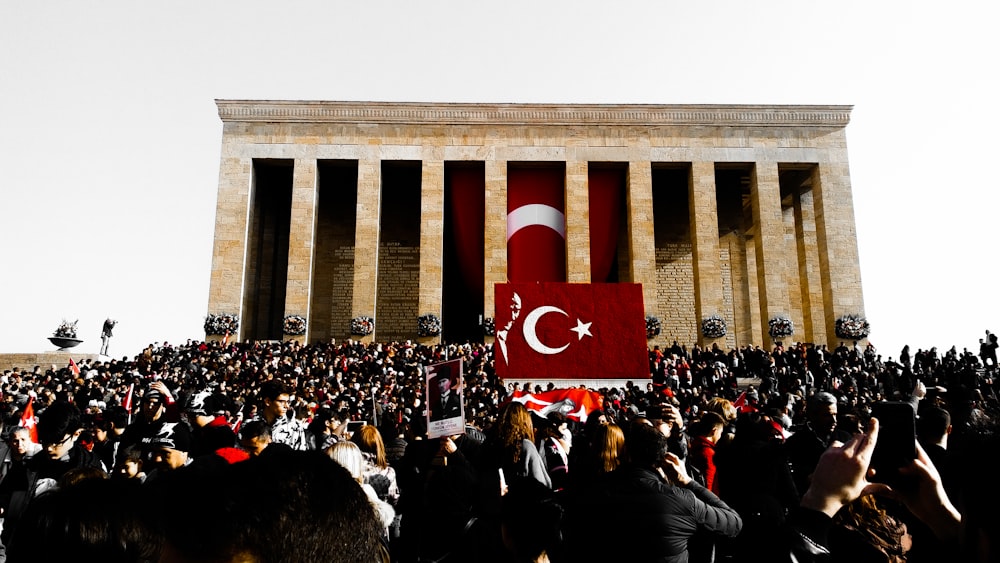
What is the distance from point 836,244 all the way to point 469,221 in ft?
51.0

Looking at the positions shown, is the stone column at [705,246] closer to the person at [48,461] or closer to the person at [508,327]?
the person at [508,327]

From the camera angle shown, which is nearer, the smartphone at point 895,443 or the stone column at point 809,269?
the smartphone at point 895,443

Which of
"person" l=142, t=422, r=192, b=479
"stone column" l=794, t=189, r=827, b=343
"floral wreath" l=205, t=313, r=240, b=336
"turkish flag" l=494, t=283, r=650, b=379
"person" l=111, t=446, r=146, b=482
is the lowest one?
"person" l=111, t=446, r=146, b=482

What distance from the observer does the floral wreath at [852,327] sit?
28.6 meters

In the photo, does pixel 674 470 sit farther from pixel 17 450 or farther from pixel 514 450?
pixel 17 450

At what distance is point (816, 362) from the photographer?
70.8 ft

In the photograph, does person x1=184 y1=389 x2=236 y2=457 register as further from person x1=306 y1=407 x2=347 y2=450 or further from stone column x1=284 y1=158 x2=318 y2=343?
stone column x1=284 y1=158 x2=318 y2=343

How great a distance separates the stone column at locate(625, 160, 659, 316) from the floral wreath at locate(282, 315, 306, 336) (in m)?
13.5

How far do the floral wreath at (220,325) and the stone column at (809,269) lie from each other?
23698 mm

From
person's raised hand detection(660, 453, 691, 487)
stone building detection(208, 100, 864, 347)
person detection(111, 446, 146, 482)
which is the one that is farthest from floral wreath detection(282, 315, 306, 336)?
person's raised hand detection(660, 453, 691, 487)

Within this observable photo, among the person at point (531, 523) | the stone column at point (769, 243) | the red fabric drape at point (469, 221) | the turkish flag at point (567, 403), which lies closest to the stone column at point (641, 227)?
the stone column at point (769, 243)

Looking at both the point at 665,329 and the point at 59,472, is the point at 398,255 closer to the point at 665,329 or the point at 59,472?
the point at 665,329

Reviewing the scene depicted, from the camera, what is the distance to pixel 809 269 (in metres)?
31.7

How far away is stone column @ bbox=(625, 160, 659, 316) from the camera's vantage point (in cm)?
2959
